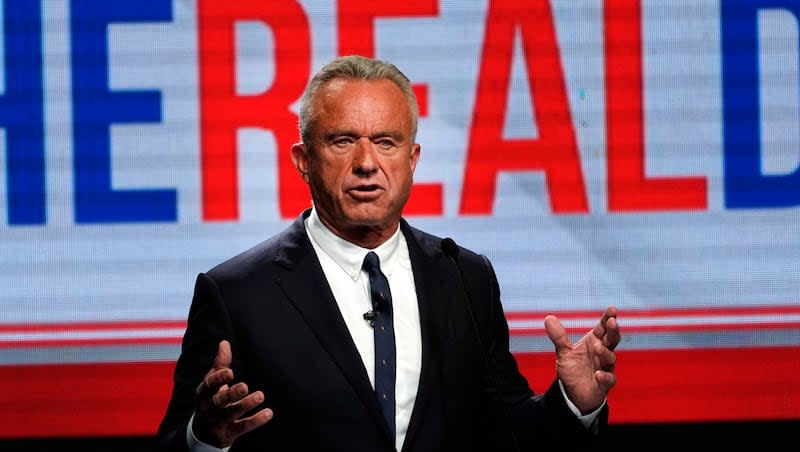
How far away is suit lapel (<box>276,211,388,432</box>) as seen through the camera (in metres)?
1.70

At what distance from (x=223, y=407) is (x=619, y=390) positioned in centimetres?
151

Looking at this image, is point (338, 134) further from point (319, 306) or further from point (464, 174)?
point (464, 174)

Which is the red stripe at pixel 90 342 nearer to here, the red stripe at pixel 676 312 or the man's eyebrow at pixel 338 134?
the red stripe at pixel 676 312

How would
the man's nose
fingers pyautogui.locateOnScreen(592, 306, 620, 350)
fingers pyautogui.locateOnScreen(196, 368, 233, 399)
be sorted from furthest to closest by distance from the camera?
the man's nose
fingers pyautogui.locateOnScreen(592, 306, 620, 350)
fingers pyautogui.locateOnScreen(196, 368, 233, 399)

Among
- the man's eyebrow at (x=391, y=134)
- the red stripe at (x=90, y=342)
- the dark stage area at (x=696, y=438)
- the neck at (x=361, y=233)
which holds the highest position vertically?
the man's eyebrow at (x=391, y=134)

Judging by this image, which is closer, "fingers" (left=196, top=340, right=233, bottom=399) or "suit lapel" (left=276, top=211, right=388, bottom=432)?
"fingers" (left=196, top=340, right=233, bottom=399)

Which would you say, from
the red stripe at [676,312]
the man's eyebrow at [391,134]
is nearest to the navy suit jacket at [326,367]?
the man's eyebrow at [391,134]

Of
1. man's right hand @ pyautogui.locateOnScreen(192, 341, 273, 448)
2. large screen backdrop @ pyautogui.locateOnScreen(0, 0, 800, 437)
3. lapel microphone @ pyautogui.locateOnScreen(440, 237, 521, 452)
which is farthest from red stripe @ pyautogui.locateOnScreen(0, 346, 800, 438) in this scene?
man's right hand @ pyautogui.locateOnScreen(192, 341, 273, 448)

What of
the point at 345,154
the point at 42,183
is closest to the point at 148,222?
the point at 42,183

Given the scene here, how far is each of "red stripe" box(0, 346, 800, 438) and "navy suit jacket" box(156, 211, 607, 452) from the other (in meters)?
0.92

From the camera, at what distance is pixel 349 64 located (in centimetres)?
179

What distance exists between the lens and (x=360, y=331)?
5.84 feet

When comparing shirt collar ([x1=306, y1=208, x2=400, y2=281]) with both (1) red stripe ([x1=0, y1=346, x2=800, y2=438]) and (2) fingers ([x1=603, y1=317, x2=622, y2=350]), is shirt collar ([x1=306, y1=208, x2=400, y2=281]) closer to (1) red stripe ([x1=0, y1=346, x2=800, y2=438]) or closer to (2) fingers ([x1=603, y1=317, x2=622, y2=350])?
(2) fingers ([x1=603, y1=317, x2=622, y2=350])

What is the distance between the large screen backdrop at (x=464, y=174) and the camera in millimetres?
2736
